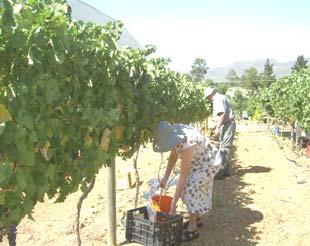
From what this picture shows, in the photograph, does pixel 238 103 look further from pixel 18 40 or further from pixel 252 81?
pixel 18 40

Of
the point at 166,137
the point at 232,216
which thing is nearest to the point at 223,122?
the point at 232,216

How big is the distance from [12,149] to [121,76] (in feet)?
6.04

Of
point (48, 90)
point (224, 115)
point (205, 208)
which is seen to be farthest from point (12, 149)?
point (224, 115)

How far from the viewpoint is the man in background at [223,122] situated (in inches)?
309

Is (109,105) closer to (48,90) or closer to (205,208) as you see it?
(48,90)

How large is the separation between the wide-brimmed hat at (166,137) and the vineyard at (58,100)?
0.73 ft

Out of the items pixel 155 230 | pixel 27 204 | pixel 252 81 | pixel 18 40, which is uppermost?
pixel 252 81

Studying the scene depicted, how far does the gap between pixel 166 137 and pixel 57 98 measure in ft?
6.40

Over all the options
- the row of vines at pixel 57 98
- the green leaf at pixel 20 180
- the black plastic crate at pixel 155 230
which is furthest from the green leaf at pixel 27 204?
the black plastic crate at pixel 155 230

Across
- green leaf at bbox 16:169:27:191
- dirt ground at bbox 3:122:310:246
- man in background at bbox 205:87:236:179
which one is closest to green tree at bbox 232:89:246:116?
dirt ground at bbox 3:122:310:246

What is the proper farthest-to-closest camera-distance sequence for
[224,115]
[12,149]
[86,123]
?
[224,115] → [86,123] → [12,149]

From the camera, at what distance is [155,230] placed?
4.23 metres

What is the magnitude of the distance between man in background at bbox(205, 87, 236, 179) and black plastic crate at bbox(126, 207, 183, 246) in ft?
11.7

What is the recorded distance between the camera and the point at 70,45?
8.62 ft
